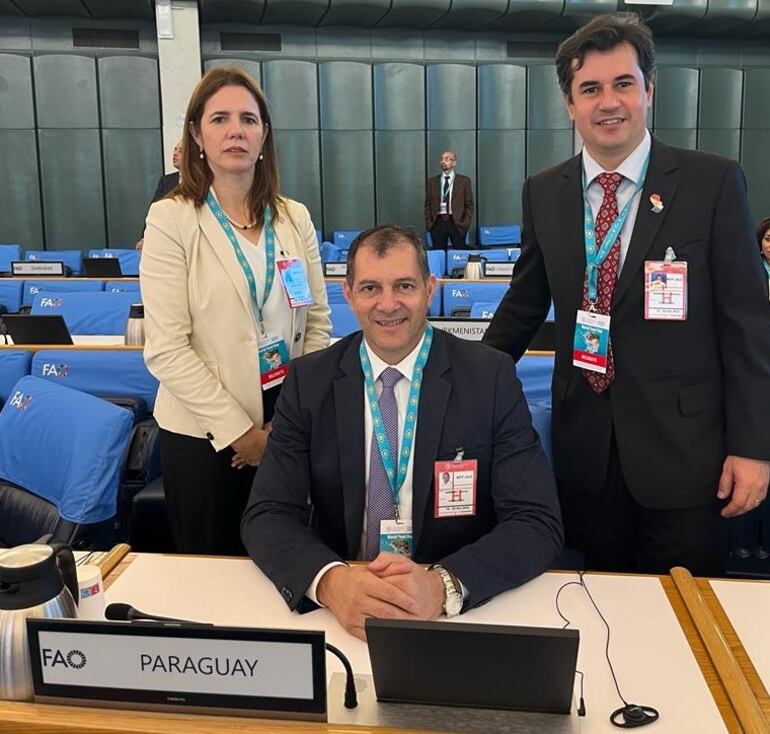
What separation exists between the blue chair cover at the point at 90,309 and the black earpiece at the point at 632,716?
4.19 metres

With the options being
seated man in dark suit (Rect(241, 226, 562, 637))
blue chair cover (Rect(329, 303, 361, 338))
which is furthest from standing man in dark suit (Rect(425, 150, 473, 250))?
seated man in dark suit (Rect(241, 226, 562, 637))

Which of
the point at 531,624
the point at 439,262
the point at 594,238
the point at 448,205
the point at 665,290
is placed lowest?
the point at 531,624

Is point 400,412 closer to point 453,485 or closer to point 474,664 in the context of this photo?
point 453,485

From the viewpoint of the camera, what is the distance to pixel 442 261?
821cm

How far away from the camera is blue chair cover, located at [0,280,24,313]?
6387 millimetres

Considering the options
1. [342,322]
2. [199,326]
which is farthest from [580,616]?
[342,322]

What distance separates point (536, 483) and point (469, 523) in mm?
172

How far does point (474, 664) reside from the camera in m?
1.08

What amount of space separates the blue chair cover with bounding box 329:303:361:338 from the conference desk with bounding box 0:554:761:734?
9.08ft

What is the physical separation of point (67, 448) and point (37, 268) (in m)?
5.49

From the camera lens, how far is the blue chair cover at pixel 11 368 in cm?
348

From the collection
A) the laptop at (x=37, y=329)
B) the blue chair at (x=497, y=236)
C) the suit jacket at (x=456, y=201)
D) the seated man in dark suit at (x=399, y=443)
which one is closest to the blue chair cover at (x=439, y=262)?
the suit jacket at (x=456, y=201)

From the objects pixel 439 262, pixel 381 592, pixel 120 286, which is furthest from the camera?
pixel 439 262

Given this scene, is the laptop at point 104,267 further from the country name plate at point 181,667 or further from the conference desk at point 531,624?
the country name plate at point 181,667
